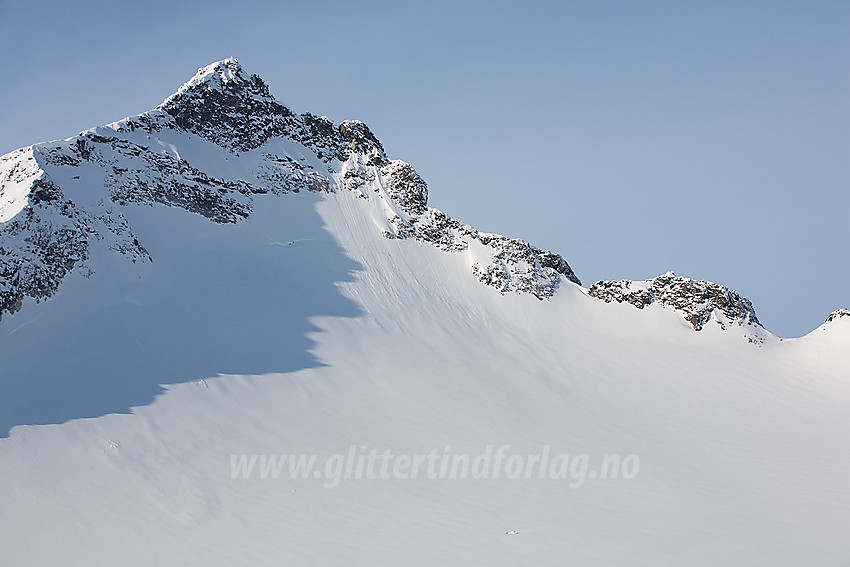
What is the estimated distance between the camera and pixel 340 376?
29.3 metres

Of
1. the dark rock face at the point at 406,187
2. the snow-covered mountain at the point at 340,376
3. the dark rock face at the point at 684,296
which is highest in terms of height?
the dark rock face at the point at 406,187

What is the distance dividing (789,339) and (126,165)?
150 ft

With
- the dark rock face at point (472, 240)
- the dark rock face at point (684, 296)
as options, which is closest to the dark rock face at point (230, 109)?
the dark rock face at point (472, 240)

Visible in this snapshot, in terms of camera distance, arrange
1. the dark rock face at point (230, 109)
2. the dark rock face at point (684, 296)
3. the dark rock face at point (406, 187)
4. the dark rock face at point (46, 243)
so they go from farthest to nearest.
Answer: the dark rock face at point (406, 187), the dark rock face at point (684, 296), the dark rock face at point (230, 109), the dark rock face at point (46, 243)

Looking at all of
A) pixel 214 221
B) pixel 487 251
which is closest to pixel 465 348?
pixel 487 251

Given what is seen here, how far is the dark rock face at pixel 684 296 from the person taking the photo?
44906 mm

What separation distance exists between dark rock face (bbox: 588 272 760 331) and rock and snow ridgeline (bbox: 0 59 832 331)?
0.26 ft

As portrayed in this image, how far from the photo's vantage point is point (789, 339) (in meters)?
45.8

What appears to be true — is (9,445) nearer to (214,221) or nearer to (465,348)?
(214,221)

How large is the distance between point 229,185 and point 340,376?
1688 centimetres

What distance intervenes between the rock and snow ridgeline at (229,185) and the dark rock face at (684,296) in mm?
79

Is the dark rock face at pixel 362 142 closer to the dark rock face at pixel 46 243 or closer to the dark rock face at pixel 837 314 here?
the dark rock face at pixel 46 243

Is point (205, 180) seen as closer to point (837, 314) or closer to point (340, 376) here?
point (340, 376)

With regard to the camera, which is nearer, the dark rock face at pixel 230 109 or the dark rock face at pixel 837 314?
the dark rock face at pixel 230 109
